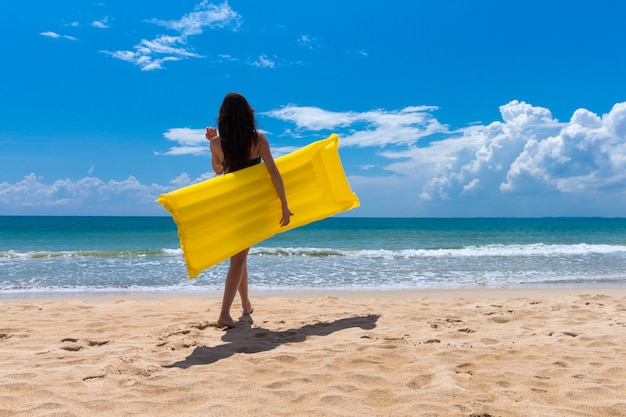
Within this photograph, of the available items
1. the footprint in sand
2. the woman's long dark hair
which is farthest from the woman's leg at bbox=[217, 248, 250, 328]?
the footprint in sand

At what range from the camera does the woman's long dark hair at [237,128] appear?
12.5 feet

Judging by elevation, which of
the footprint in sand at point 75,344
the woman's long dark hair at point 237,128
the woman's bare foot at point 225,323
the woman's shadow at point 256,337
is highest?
the woman's long dark hair at point 237,128

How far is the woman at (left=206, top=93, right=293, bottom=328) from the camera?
383 centimetres

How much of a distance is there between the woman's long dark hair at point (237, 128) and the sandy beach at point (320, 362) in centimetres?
153

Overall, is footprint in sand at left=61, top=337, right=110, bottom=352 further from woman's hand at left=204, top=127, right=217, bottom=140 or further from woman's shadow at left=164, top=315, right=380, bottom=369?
woman's hand at left=204, top=127, right=217, bottom=140

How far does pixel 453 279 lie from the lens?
29.1 ft

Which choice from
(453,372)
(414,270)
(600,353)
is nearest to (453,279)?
(414,270)

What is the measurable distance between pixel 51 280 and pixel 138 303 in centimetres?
439

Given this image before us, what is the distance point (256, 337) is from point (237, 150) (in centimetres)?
156

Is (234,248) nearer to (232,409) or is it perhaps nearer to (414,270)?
(232,409)

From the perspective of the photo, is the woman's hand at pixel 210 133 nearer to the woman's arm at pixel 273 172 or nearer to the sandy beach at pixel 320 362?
the woman's arm at pixel 273 172

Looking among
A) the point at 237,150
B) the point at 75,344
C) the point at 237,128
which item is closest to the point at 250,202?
the point at 237,150

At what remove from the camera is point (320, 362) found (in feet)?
9.97

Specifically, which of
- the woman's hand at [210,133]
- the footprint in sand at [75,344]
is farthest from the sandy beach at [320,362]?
the woman's hand at [210,133]
